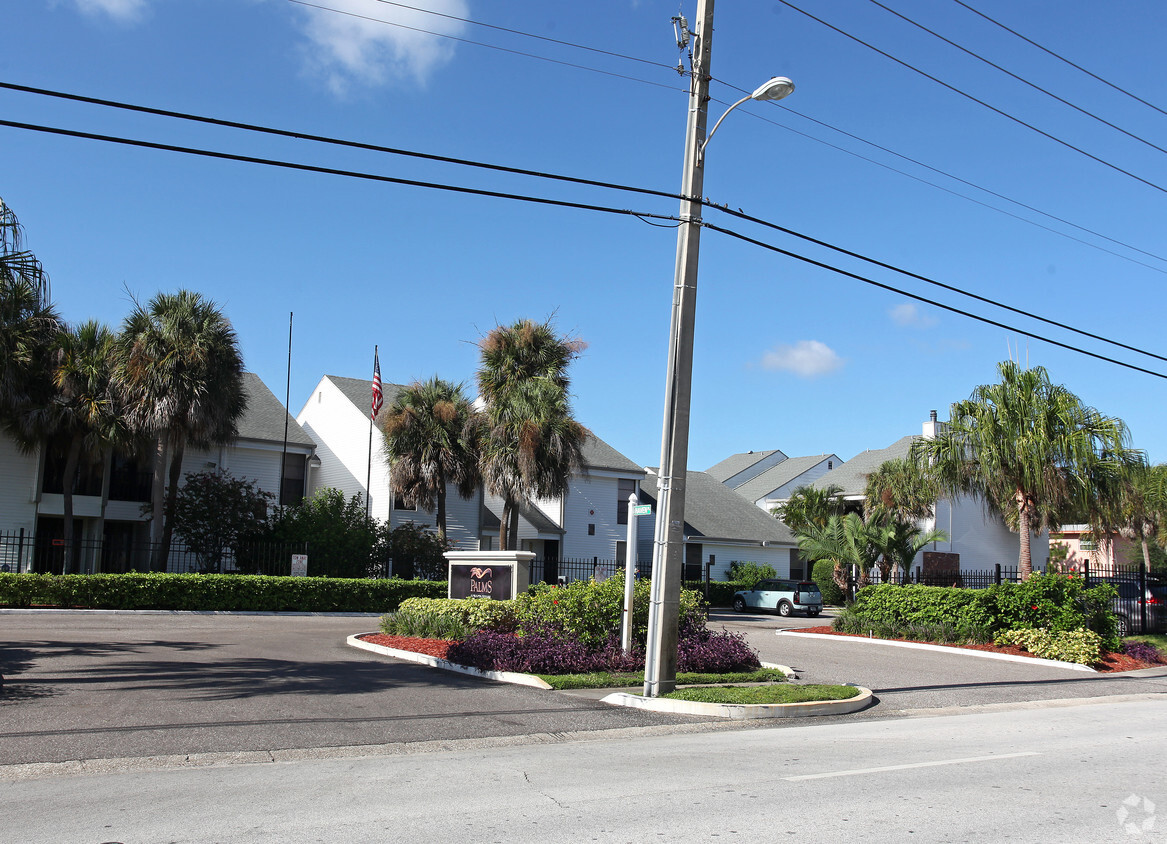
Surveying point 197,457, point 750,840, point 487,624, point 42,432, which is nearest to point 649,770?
point 750,840

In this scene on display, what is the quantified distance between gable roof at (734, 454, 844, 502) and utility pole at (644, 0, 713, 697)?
43.4m

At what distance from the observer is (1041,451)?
947 inches

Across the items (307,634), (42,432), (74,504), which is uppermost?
(42,432)

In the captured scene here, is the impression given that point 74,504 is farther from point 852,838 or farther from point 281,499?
point 852,838

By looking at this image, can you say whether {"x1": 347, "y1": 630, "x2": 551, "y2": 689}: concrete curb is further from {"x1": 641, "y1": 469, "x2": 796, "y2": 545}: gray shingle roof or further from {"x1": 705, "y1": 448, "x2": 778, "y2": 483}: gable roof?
{"x1": 705, "y1": 448, "x2": 778, "y2": 483}: gable roof

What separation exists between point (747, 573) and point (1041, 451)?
21.6m

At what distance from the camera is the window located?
41875mm

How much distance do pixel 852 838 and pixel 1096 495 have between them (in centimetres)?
2242

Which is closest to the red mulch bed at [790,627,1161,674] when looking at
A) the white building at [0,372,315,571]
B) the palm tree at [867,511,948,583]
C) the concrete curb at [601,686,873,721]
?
the palm tree at [867,511,948,583]

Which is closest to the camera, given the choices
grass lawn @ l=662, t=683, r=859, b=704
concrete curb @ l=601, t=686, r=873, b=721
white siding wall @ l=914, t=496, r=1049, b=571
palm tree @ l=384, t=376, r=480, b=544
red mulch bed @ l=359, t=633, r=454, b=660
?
concrete curb @ l=601, t=686, r=873, b=721

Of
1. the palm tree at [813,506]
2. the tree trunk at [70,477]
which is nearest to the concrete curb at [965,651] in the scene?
the tree trunk at [70,477]

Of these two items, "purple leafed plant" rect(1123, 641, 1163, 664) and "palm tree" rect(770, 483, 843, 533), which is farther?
"palm tree" rect(770, 483, 843, 533)

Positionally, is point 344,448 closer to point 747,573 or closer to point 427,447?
point 427,447

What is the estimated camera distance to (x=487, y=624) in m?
17.0
